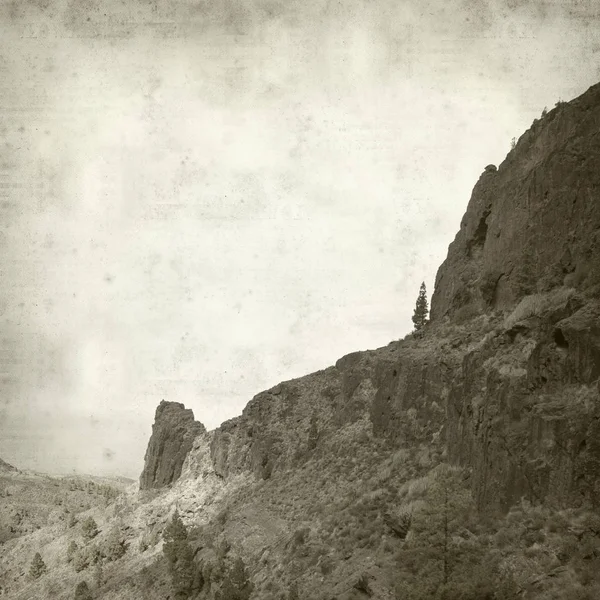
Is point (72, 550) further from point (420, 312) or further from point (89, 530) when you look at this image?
point (420, 312)

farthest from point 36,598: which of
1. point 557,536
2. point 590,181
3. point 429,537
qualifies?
point 590,181

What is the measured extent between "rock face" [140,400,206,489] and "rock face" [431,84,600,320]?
49897 mm

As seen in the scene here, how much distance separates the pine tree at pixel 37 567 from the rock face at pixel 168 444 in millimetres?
16358

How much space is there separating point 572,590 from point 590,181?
23.9m

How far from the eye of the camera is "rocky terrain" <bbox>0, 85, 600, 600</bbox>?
2789 centimetres

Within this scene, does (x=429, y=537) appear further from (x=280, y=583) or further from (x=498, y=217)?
(x=498, y=217)

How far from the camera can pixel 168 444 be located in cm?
8825

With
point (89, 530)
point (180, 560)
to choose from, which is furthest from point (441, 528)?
point (89, 530)

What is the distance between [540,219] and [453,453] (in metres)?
16.9

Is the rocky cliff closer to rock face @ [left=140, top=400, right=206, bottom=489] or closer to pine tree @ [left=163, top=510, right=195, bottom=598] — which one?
pine tree @ [left=163, top=510, right=195, bottom=598]

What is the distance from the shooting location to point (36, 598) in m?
68.4

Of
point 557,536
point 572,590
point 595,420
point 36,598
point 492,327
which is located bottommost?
point 36,598

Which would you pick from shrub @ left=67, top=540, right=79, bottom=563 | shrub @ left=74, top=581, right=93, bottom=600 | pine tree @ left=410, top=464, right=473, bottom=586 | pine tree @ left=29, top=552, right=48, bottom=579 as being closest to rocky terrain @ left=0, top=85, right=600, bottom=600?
pine tree @ left=410, top=464, right=473, bottom=586

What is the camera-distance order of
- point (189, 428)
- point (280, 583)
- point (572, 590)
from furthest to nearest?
point (189, 428) < point (280, 583) < point (572, 590)
